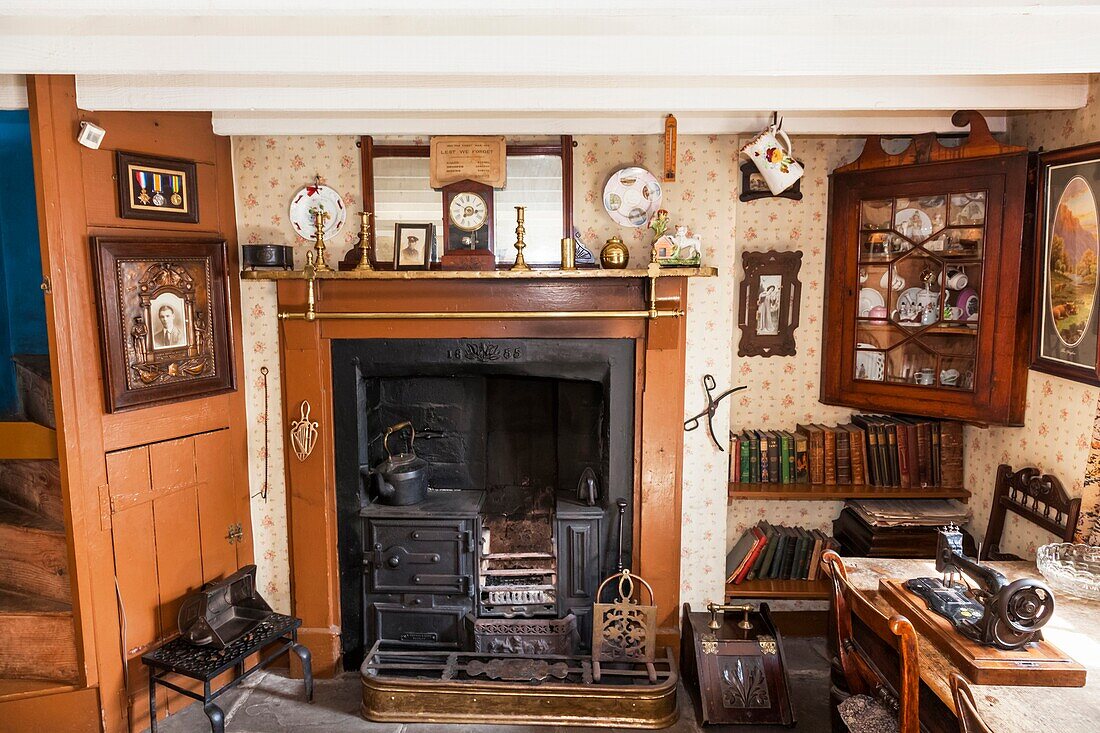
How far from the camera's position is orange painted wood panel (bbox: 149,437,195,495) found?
127 inches

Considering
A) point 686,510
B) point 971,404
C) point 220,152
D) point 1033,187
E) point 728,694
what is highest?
point 220,152

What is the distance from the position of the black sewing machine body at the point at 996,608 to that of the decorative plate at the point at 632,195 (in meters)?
1.89

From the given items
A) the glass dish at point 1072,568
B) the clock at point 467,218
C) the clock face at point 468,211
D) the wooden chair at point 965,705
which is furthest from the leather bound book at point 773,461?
the wooden chair at point 965,705

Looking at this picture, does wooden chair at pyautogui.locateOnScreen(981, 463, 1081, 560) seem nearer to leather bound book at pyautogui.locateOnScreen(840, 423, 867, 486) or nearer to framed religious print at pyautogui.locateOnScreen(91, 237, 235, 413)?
leather bound book at pyautogui.locateOnScreen(840, 423, 867, 486)

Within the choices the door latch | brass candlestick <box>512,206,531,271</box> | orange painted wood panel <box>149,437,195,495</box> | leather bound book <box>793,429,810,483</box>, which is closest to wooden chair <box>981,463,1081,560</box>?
leather bound book <box>793,429,810,483</box>

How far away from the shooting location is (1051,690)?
202 cm

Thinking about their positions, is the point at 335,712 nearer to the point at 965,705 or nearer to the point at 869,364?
the point at 965,705

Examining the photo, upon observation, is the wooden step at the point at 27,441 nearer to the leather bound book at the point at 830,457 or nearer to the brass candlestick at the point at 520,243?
the brass candlestick at the point at 520,243

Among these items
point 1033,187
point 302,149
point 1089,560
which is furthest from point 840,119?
point 302,149

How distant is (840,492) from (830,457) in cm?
19

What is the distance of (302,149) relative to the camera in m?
3.52

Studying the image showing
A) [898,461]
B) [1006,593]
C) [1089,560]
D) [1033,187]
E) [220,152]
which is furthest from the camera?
[898,461]

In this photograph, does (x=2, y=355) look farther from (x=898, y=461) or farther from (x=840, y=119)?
(x=898, y=461)

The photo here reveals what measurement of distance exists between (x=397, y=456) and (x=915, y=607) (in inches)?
95.0
